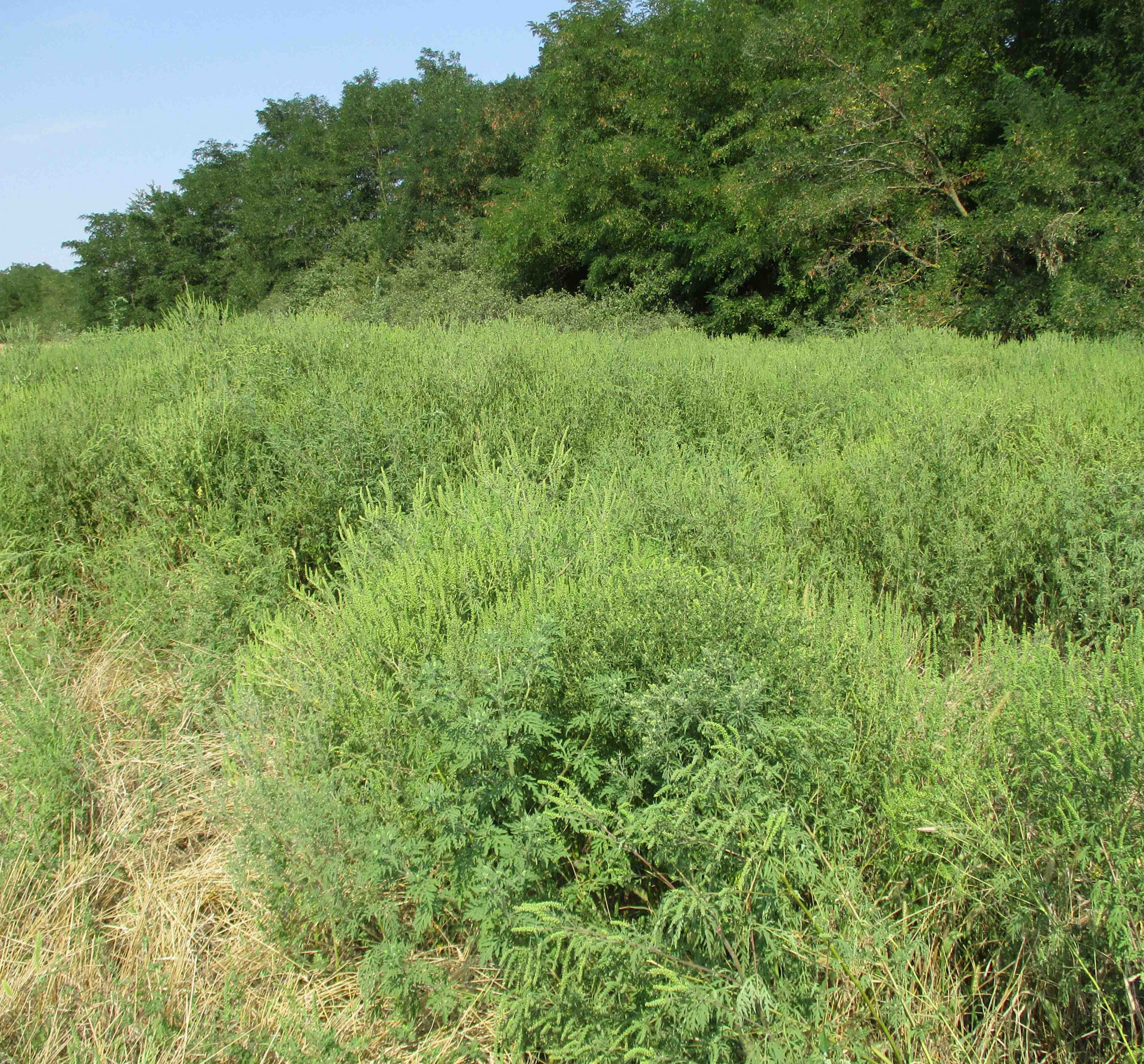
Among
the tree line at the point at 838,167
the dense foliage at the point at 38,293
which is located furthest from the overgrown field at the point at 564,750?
the dense foliage at the point at 38,293

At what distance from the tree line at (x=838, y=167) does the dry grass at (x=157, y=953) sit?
815 centimetres

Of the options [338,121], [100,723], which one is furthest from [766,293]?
[338,121]

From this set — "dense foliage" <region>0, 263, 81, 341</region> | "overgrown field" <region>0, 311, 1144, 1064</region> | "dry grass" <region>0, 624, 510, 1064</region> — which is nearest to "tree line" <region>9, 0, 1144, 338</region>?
"overgrown field" <region>0, 311, 1144, 1064</region>

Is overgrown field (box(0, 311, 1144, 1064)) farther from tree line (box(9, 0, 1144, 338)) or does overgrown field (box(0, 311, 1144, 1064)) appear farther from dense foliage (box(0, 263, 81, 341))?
dense foliage (box(0, 263, 81, 341))

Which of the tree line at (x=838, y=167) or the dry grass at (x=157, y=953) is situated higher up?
the tree line at (x=838, y=167)

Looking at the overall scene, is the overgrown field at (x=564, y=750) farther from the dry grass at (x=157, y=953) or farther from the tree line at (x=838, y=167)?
the tree line at (x=838, y=167)

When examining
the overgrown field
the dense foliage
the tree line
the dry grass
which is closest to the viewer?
the overgrown field

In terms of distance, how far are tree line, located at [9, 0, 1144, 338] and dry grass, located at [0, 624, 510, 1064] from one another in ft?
26.7

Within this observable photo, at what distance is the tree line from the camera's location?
34.9 feet

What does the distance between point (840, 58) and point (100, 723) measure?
46.0 ft

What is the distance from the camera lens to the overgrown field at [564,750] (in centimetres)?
180

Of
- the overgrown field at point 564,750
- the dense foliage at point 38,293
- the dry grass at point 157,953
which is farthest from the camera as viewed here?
the dense foliage at point 38,293

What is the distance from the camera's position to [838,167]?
41.4ft

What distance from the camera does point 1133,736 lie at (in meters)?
1.88
